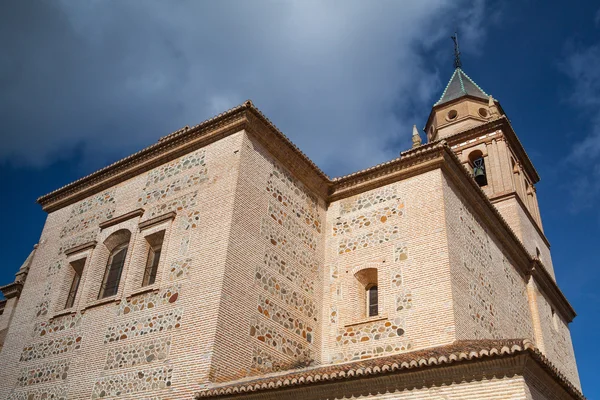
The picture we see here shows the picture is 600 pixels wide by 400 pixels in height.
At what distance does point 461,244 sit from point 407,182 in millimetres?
1614

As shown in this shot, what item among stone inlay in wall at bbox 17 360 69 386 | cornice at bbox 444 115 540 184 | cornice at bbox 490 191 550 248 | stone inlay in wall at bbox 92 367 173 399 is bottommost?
stone inlay in wall at bbox 92 367 173 399

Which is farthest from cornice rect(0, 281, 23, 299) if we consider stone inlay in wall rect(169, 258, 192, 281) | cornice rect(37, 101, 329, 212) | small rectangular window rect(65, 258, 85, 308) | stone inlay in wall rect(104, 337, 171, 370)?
stone inlay in wall rect(169, 258, 192, 281)

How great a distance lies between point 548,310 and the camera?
15.6 m

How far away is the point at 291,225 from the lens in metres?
10.9

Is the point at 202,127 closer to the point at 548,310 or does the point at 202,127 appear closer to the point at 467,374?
the point at 467,374

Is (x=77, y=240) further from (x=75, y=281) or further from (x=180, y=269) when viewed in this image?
(x=180, y=269)

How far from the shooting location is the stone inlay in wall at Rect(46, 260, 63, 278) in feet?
39.6

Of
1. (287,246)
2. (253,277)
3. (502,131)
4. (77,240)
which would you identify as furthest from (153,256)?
(502,131)

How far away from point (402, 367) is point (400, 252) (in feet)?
12.6

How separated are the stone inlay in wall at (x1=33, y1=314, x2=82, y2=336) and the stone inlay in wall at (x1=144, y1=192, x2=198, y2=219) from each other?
7.77ft

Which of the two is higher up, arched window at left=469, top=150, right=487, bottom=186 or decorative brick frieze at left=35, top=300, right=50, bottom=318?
arched window at left=469, top=150, right=487, bottom=186

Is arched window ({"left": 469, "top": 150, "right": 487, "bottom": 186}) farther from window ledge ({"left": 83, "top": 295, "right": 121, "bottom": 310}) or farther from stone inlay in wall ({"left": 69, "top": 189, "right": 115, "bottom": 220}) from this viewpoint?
window ledge ({"left": 83, "top": 295, "right": 121, "bottom": 310})

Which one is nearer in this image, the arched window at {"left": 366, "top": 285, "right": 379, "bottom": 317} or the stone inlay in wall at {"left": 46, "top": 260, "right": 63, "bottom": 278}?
the arched window at {"left": 366, "top": 285, "right": 379, "bottom": 317}

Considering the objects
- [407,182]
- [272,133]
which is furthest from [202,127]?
[407,182]
